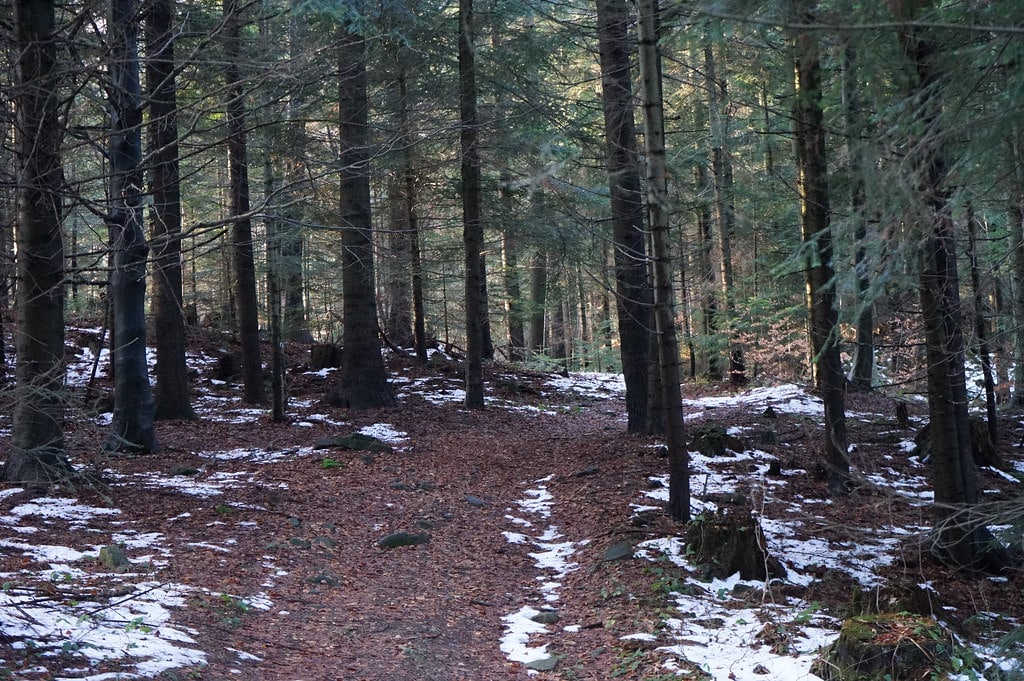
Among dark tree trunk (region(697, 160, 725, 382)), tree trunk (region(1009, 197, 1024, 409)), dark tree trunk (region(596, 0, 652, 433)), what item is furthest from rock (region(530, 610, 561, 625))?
dark tree trunk (region(697, 160, 725, 382))

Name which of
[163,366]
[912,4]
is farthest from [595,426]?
[912,4]

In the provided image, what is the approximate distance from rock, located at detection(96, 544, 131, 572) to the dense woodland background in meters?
1.10

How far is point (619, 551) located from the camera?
754cm

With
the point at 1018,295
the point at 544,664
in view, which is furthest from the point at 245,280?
the point at 1018,295

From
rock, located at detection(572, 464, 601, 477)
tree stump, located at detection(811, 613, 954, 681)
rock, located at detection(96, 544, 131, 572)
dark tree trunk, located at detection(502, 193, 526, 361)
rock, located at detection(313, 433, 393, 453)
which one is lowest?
tree stump, located at detection(811, 613, 954, 681)

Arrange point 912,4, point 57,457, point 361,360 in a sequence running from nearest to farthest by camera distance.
Answer: point 912,4 → point 57,457 → point 361,360

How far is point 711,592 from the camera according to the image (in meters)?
6.75

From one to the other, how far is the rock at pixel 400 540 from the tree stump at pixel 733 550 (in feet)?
9.86

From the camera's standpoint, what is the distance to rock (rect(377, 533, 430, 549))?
845 centimetres

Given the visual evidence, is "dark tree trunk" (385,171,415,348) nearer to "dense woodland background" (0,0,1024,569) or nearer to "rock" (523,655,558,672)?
"dense woodland background" (0,0,1024,569)

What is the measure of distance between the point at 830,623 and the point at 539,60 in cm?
1258

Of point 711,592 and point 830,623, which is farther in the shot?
point 711,592

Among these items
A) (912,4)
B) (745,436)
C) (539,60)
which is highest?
(539,60)

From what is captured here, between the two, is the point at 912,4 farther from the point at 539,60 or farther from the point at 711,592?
the point at 539,60
